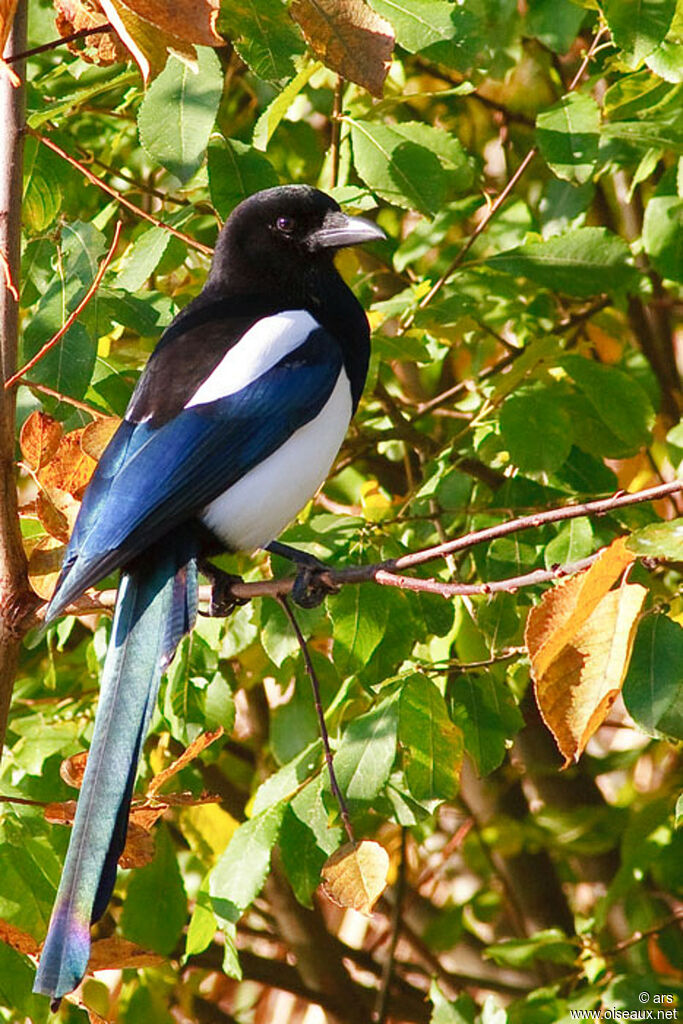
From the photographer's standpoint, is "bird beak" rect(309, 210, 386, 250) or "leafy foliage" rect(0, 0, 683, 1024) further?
"bird beak" rect(309, 210, 386, 250)

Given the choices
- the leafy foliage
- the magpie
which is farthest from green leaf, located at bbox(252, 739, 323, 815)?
the magpie

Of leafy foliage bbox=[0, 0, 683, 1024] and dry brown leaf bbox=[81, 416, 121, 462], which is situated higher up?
dry brown leaf bbox=[81, 416, 121, 462]

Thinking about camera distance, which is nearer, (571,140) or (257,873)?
(257,873)

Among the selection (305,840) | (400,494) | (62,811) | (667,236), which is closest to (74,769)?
(62,811)

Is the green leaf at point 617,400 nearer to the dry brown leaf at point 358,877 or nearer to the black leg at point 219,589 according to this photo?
the black leg at point 219,589

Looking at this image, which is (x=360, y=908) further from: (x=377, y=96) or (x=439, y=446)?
(x=439, y=446)

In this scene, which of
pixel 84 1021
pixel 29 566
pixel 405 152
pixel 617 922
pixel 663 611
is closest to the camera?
pixel 29 566

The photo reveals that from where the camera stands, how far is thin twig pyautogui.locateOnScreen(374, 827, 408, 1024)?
9.83 ft

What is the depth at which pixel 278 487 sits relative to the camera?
2133 mm

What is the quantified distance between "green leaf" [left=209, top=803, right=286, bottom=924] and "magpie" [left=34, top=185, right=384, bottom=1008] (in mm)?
351

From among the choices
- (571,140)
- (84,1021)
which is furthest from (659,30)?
(84,1021)

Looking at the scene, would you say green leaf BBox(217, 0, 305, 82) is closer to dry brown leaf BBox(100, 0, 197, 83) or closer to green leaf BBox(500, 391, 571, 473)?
dry brown leaf BBox(100, 0, 197, 83)

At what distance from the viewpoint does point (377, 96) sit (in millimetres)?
1272

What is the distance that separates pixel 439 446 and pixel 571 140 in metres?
0.56
